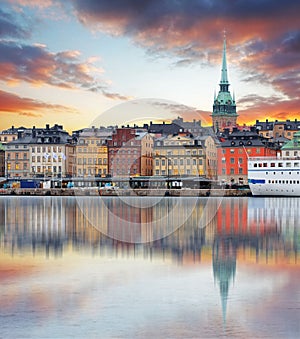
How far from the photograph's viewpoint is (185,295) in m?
11.6

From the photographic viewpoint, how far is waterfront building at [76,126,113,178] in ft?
304

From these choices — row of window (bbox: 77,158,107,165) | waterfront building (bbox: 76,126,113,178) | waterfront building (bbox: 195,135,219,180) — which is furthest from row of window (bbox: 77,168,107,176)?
waterfront building (bbox: 195,135,219,180)

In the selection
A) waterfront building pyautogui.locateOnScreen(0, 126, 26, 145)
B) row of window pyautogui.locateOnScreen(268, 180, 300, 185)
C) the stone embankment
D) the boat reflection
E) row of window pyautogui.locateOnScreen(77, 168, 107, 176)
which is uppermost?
waterfront building pyautogui.locateOnScreen(0, 126, 26, 145)

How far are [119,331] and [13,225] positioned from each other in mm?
18726

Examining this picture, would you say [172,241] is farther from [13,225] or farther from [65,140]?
[65,140]

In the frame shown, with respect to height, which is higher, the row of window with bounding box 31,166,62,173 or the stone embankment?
the row of window with bounding box 31,166,62,173

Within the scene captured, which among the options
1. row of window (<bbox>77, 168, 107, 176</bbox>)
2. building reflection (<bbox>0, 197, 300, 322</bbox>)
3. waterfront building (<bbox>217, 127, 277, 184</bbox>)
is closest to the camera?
building reflection (<bbox>0, 197, 300, 322</bbox>)

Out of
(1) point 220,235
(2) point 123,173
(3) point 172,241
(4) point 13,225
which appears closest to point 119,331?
(3) point 172,241

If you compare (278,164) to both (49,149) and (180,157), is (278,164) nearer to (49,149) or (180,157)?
(180,157)

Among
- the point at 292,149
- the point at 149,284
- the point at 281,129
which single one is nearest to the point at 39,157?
the point at 292,149

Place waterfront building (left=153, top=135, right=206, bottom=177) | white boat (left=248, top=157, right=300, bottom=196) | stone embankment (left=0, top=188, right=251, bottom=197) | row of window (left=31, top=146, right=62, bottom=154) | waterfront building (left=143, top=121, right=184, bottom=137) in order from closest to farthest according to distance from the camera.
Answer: white boat (left=248, top=157, right=300, bottom=196)
stone embankment (left=0, top=188, right=251, bottom=197)
waterfront building (left=153, top=135, right=206, bottom=177)
row of window (left=31, top=146, right=62, bottom=154)
waterfront building (left=143, top=121, right=184, bottom=137)

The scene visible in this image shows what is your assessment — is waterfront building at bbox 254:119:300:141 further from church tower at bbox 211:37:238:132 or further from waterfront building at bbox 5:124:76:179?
waterfront building at bbox 5:124:76:179

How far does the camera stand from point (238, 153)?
9050 centimetres

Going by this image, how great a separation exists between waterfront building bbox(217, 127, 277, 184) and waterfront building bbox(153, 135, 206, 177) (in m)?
3.00
